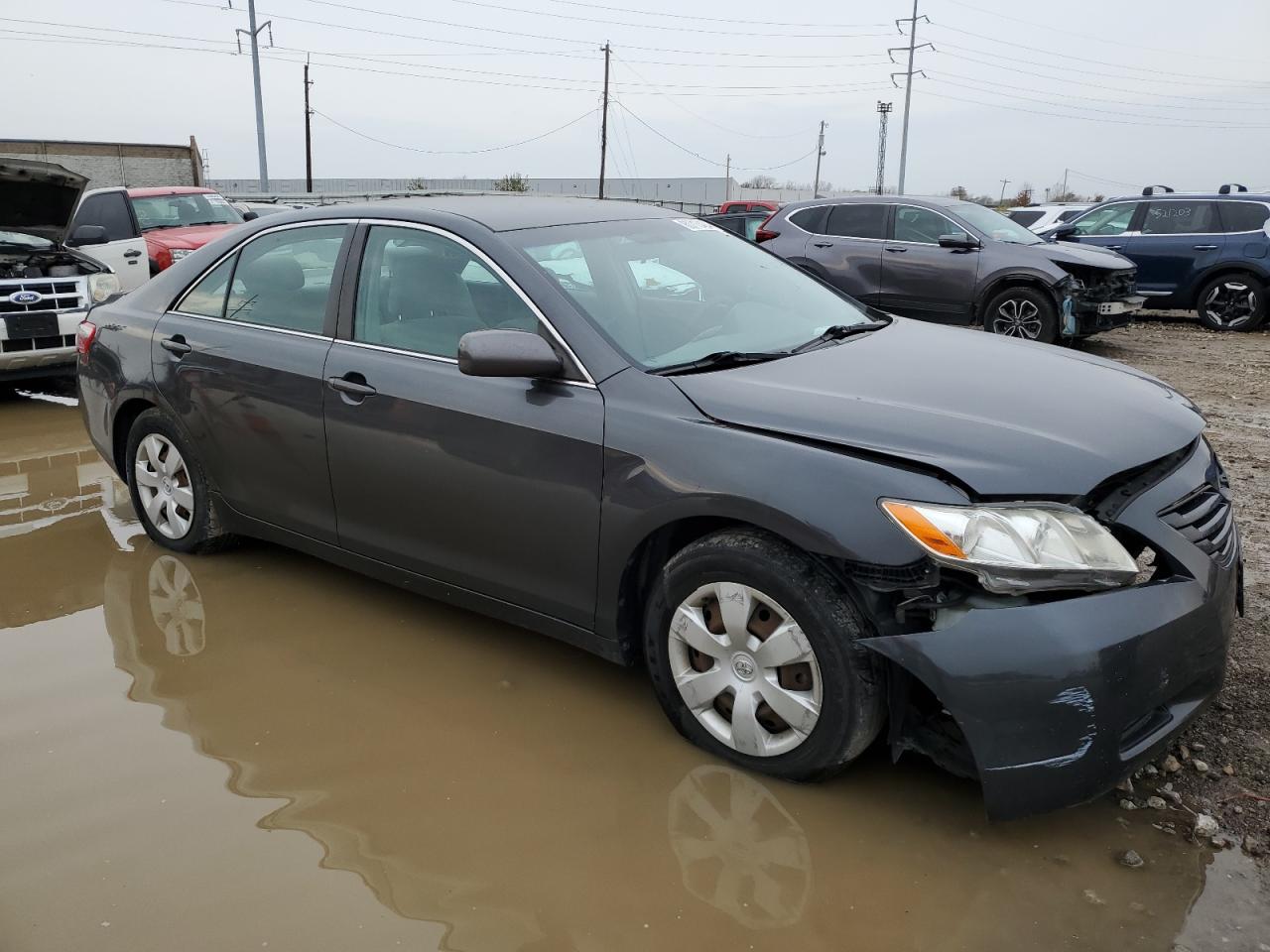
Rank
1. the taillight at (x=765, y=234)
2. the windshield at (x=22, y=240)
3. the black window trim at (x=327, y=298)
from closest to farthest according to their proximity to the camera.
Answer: the black window trim at (x=327, y=298), the windshield at (x=22, y=240), the taillight at (x=765, y=234)

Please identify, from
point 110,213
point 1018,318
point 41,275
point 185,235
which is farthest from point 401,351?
point 185,235

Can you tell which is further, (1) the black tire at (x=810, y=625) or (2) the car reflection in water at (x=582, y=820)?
(1) the black tire at (x=810, y=625)

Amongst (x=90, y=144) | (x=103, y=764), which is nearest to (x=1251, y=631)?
(x=103, y=764)

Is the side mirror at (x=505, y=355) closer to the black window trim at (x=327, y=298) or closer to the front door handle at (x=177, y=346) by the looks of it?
the black window trim at (x=327, y=298)

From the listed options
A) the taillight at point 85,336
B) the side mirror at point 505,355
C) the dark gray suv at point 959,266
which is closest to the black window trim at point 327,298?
the taillight at point 85,336

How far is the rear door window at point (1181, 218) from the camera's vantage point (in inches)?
505

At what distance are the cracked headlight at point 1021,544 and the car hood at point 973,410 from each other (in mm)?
65

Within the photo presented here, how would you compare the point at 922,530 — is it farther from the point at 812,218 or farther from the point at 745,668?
the point at 812,218

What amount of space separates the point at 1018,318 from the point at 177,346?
8.34m

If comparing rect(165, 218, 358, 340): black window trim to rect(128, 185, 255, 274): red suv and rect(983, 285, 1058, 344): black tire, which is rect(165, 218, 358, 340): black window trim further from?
rect(128, 185, 255, 274): red suv

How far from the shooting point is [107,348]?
15.8 ft

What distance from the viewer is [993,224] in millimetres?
11000

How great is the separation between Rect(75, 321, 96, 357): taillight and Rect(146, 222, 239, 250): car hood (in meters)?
7.43

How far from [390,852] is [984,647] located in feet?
5.23
